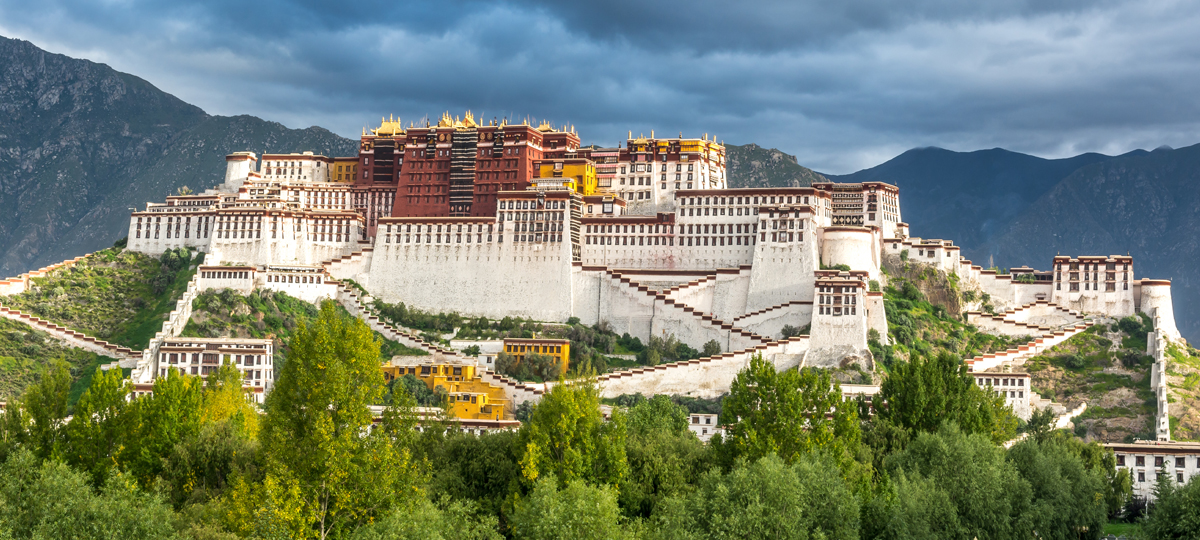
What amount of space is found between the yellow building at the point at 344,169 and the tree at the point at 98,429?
2501 inches

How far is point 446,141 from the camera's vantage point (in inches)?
4528

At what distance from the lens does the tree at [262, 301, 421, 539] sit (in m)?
45.2

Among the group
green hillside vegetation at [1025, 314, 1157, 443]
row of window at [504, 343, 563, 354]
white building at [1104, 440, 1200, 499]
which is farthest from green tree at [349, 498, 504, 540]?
green hillside vegetation at [1025, 314, 1157, 443]

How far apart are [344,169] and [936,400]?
225 ft

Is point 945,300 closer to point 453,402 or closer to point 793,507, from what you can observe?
point 453,402

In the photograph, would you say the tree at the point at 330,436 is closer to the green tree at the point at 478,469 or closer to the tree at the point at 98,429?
the green tree at the point at 478,469

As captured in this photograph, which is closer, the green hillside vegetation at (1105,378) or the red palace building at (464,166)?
the green hillside vegetation at (1105,378)

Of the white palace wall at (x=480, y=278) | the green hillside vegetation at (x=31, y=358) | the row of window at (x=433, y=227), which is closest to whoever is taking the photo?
the green hillside vegetation at (x=31, y=358)

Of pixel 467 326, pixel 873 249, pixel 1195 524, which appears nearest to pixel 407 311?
pixel 467 326

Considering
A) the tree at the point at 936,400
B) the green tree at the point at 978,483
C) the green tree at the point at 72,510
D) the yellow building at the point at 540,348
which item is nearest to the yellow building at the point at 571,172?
the yellow building at the point at 540,348

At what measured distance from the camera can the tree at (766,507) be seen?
47.9 metres

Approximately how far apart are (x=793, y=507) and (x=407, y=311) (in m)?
57.7

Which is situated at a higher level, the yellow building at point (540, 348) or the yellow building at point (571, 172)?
the yellow building at point (571, 172)

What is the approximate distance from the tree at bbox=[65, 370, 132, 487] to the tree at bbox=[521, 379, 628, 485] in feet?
53.7
